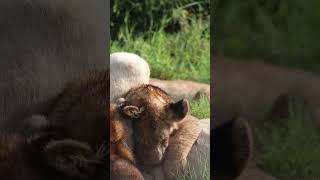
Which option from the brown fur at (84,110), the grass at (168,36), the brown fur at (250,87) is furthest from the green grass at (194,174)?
the brown fur at (84,110)

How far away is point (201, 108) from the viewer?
4.95 m

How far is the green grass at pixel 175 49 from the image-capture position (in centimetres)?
514

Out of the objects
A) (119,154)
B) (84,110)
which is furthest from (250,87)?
(84,110)

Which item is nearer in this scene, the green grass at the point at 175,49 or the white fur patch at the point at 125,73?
the white fur patch at the point at 125,73

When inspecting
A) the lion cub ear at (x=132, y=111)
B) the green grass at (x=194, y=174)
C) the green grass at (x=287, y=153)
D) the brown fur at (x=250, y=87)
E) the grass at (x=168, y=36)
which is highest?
the grass at (x=168, y=36)

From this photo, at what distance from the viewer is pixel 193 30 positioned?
533 centimetres

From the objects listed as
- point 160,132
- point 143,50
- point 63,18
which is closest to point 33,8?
point 63,18

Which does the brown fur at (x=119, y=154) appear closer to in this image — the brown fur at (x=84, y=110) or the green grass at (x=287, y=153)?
the brown fur at (x=84, y=110)

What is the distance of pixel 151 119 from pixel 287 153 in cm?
95

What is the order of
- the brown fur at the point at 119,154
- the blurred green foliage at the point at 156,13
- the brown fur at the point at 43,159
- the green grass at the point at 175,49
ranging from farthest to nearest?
1. the blurred green foliage at the point at 156,13
2. the green grass at the point at 175,49
3. the brown fur at the point at 119,154
4. the brown fur at the point at 43,159

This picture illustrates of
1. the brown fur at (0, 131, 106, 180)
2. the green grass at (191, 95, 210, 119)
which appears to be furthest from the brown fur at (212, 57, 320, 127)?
the brown fur at (0, 131, 106, 180)

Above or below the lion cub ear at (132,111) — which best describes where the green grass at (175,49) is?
above

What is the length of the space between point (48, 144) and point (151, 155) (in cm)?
69

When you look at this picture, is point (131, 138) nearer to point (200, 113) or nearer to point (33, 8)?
point (200, 113)
